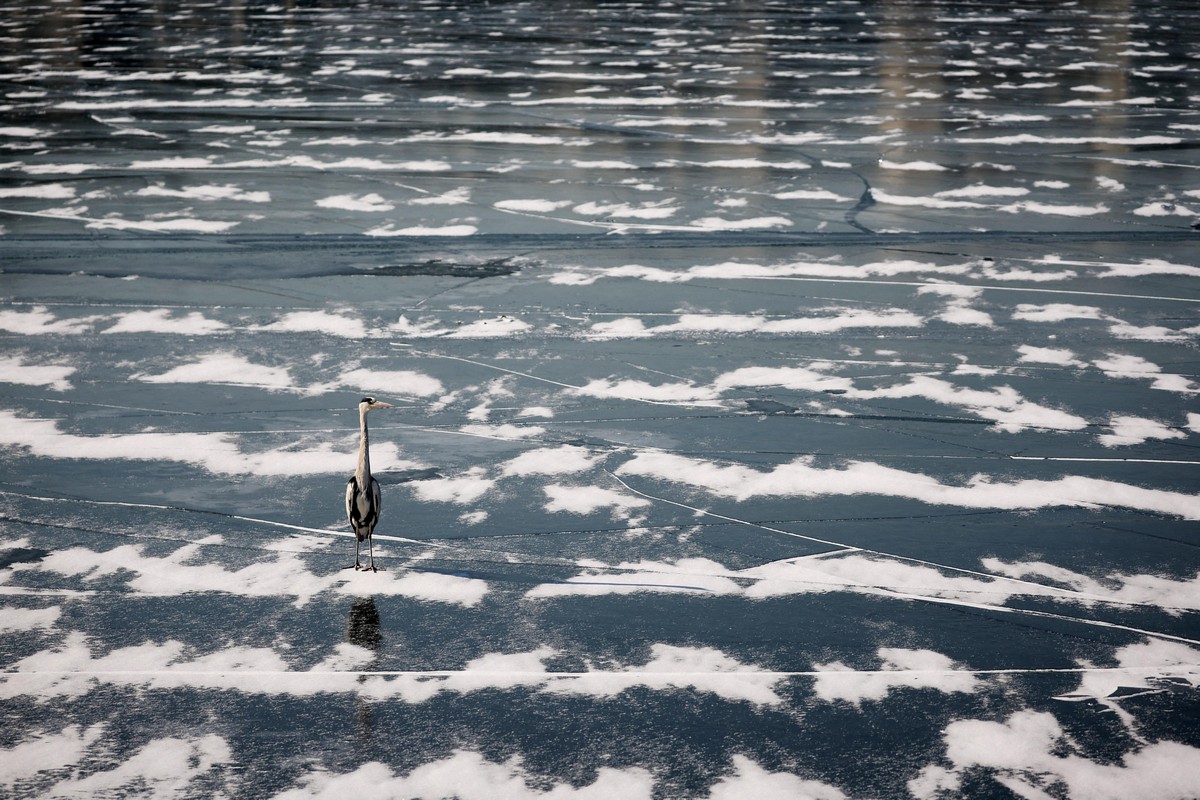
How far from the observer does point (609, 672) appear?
18.2ft

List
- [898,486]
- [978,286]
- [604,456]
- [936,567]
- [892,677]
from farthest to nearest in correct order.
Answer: [978,286], [604,456], [898,486], [936,567], [892,677]

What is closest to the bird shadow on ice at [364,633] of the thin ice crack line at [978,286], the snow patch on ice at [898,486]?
the snow patch on ice at [898,486]

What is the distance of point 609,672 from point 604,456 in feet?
7.15

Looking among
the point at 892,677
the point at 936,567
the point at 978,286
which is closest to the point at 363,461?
the point at 892,677

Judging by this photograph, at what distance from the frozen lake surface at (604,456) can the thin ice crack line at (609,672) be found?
0.7 inches

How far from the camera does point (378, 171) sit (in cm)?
1384

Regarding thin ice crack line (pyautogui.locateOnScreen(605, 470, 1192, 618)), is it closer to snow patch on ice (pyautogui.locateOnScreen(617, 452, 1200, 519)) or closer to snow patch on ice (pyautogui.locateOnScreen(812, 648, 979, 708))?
snow patch on ice (pyautogui.locateOnScreen(617, 452, 1200, 519))

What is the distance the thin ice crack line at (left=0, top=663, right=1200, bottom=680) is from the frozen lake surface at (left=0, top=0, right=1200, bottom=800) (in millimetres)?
19

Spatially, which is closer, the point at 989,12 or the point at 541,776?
the point at 541,776

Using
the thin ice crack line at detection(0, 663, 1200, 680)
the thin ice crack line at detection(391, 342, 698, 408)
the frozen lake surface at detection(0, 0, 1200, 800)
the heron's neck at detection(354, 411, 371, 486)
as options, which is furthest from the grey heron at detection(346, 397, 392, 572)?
the thin ice crack line at detection(391, 342, 698, 408)

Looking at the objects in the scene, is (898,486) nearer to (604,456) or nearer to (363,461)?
(604,456)

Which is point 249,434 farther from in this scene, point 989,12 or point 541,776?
point 989,12

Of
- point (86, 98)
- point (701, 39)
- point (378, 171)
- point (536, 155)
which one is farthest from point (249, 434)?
point (701, 39)

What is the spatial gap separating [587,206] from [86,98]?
29.3 feet
